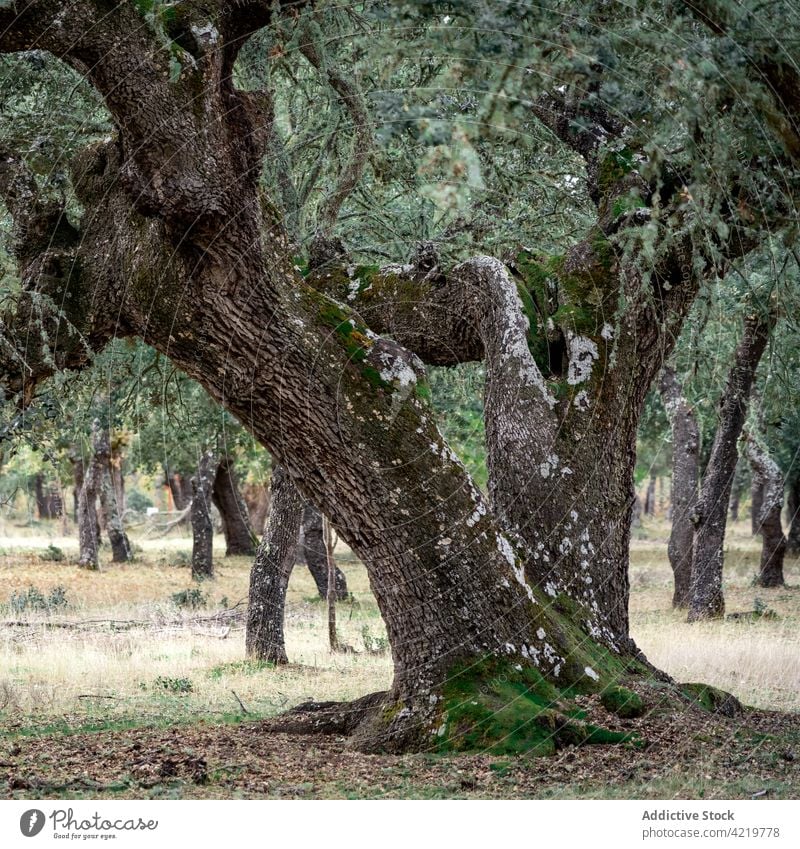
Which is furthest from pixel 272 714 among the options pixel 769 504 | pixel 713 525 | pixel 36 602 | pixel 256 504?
pixel 256 504

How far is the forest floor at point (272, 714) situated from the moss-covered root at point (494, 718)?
111 millimetres

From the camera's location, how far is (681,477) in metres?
16.0

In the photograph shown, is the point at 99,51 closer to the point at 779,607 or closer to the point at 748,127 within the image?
the point at 748,127

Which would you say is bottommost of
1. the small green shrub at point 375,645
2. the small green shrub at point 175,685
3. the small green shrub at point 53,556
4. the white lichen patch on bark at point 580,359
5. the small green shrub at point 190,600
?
the small green shrub at point 53,556

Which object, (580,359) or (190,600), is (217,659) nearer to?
(190,600)

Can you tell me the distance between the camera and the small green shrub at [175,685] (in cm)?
902

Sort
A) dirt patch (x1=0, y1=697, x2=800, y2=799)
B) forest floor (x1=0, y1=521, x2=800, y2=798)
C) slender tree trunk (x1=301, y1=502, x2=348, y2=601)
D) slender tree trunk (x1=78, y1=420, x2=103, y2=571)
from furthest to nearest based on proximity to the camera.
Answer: slender tree trunk (x1=78, y1=420, x2=103, y2=571) < slender tree trunk (x1=301, y1=502, x2=348, y2=601) < forest floor (x1=0, y1=521, x2=800, y2=798) < dirt patch (x1=0, y1=697, x2=800, y2=799)

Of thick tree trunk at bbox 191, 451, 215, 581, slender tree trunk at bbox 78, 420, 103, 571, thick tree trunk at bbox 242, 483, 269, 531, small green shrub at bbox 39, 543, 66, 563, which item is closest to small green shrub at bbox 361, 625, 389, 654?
thick tree trunk at bbox 191, 451, 215, 581

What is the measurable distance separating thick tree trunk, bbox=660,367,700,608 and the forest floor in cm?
76

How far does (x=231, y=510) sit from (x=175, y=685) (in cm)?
1853

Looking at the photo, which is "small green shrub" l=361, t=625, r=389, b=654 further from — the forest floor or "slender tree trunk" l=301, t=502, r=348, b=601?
"slender tree trunk" l=301, t=502, r=348, b=601

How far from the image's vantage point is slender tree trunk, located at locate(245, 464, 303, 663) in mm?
10844

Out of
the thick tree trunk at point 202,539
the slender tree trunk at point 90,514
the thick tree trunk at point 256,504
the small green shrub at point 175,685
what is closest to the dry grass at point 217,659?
the small green shrub at point 175,685

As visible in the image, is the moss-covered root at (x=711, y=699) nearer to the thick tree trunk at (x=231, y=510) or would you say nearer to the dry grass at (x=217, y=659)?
the dry grass at (x=217, y=659)
